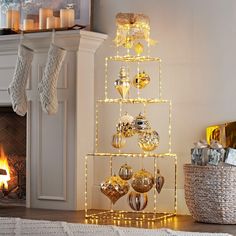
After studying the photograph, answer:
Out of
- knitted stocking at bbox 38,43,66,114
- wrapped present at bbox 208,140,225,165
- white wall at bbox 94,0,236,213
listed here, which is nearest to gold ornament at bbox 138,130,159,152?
white wall at bbox 94,0,236,213

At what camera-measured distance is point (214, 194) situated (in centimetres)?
487

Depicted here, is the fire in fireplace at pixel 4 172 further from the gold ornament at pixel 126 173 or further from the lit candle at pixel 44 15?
the gold ornament at pixel 126 173

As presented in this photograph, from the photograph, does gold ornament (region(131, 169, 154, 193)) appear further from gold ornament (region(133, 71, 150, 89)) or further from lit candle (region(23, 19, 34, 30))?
lit candle (region(23, 19, 34, 30))

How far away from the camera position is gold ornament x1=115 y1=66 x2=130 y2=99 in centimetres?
529

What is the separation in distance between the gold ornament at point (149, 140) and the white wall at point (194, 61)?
10.6 inches

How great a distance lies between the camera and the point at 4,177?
6039mm

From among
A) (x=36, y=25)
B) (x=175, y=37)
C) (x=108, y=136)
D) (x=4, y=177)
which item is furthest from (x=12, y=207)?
(x=175, y=37)

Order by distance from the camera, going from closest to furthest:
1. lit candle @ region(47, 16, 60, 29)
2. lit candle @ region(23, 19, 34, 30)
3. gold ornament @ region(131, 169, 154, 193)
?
gold ornament @ region(131, 169, 154, 193)
lit candle @ region(47, 16, 60, 29)
lit candle @ region(23, 19, 34, 30)

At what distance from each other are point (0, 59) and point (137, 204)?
5.19 ft

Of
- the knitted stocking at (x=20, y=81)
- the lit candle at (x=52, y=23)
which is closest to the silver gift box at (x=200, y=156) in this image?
the knitted stocking at (x=20, y=81)

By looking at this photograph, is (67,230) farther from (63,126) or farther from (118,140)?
(63,126)

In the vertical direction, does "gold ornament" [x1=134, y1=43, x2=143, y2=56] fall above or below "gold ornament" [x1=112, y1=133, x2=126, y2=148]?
above

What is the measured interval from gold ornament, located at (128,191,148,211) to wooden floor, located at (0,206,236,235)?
0.19 metres

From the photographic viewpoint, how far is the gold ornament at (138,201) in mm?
5152
